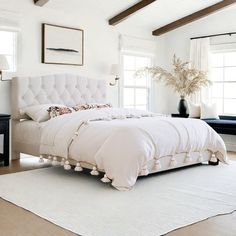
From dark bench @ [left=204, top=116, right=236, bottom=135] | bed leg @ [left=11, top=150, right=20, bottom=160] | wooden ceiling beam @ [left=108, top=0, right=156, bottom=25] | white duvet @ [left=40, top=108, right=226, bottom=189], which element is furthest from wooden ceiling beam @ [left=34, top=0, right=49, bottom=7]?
dark bench @ [left=204, top=116, right=236, bottom=135]

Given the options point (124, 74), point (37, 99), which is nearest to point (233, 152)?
point (124, 74)

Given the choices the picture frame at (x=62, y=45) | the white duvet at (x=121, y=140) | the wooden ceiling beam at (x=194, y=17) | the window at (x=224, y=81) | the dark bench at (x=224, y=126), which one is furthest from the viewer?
the window at (x=224, y=81)

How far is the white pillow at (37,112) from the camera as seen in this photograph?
5.25 m

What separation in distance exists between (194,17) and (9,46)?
137 inches

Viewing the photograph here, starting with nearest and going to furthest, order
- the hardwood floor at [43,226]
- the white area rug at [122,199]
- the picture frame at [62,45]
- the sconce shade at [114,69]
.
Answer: the hardwood floor at [43,226] < the white area rug at [122,199] < the picture frame at [62,45] < the sconce shade at [114,69]

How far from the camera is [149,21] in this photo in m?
7.43

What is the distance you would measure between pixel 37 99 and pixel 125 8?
88.5 inches

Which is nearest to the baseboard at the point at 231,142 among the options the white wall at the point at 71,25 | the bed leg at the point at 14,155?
the white wall at the point at 71,25

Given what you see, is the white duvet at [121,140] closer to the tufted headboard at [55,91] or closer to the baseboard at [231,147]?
the tufted headboard at [55,91]

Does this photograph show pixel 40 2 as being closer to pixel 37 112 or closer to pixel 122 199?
pixel 37 112

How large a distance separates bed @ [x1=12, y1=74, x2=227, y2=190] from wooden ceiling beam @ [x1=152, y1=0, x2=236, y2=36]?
262cm

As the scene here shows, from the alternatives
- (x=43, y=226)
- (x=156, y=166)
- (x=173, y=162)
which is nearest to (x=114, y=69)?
(x=173, y=162)

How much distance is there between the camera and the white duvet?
381 cm

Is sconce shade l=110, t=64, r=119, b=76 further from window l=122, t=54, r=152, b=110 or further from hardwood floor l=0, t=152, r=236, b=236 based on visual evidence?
hardwood floor l=0, t=152, r=236, b=236
